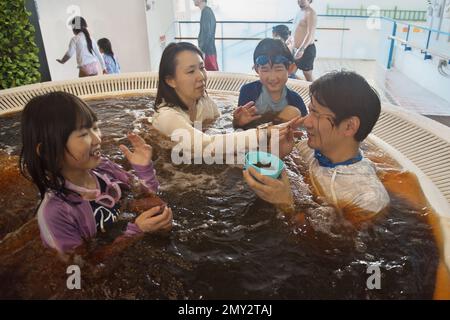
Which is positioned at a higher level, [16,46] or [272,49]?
[272,49]

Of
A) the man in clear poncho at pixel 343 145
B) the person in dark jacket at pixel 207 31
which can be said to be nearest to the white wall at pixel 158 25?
the person in dark jacket at pixel 207 31

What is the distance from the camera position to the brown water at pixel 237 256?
1.46m

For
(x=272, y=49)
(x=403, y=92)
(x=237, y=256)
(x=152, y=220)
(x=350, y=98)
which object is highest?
(x=272, y=49)

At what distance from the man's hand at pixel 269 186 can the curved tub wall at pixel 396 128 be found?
748 millimetres

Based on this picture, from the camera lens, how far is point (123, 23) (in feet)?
22.2

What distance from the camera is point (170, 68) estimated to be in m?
2.39

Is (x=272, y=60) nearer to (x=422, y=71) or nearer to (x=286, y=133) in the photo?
(x=286, y=133)

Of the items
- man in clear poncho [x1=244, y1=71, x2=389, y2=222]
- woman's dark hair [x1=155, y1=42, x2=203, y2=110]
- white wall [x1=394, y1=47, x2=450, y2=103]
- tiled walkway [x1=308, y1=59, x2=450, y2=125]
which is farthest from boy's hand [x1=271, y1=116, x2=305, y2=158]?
white wall [x1=394, y1=47, x2=450, y2=103]

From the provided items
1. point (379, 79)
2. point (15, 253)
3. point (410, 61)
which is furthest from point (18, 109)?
point (410, 61)

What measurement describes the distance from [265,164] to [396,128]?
5.76 ft

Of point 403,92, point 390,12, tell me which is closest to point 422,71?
point 403,92

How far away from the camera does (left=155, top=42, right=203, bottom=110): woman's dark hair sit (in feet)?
7.79

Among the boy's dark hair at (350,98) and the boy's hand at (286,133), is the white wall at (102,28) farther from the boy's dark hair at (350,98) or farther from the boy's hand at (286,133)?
the boy's dark hair at (350,98)
